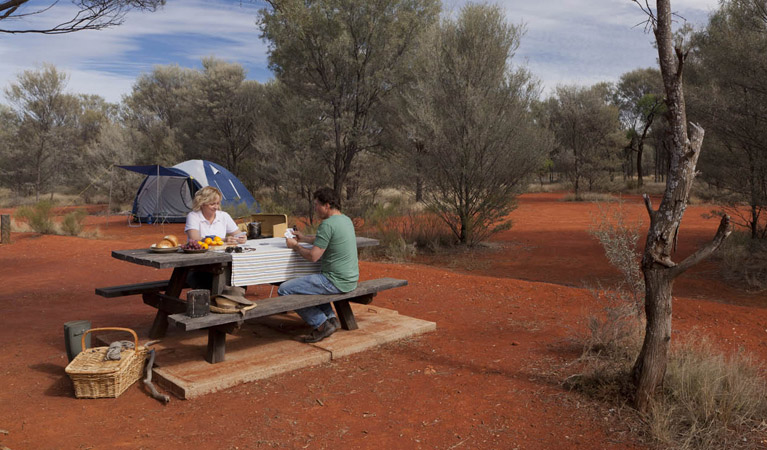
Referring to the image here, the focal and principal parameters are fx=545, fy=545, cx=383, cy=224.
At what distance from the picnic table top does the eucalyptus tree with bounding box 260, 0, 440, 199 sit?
12445mm

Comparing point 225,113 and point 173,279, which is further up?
point 225,113

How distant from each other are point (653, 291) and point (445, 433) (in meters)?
1.55

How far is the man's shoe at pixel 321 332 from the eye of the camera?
491 cm

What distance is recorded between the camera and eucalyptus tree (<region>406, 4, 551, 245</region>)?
38.2 feet

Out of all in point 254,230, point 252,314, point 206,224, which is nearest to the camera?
point 252,314

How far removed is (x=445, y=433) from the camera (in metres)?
3.30

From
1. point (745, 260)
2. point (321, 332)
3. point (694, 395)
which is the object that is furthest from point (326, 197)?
point (745, 260)

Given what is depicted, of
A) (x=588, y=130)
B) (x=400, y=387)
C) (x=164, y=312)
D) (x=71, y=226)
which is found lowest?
(x=400, y=387)

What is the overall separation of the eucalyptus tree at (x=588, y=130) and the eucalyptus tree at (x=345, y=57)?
53.0 feet

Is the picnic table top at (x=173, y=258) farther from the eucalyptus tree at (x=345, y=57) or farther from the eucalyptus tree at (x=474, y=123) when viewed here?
the eucalyptus tree at (x=345, y=57)

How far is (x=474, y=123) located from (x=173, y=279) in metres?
8.12

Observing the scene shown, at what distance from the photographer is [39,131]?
3095cm

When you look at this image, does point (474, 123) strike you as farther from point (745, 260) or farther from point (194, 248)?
point (194, 248)

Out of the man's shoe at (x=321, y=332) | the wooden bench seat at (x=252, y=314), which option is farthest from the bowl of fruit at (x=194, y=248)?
the man's shoe at (x=321, y=332)
